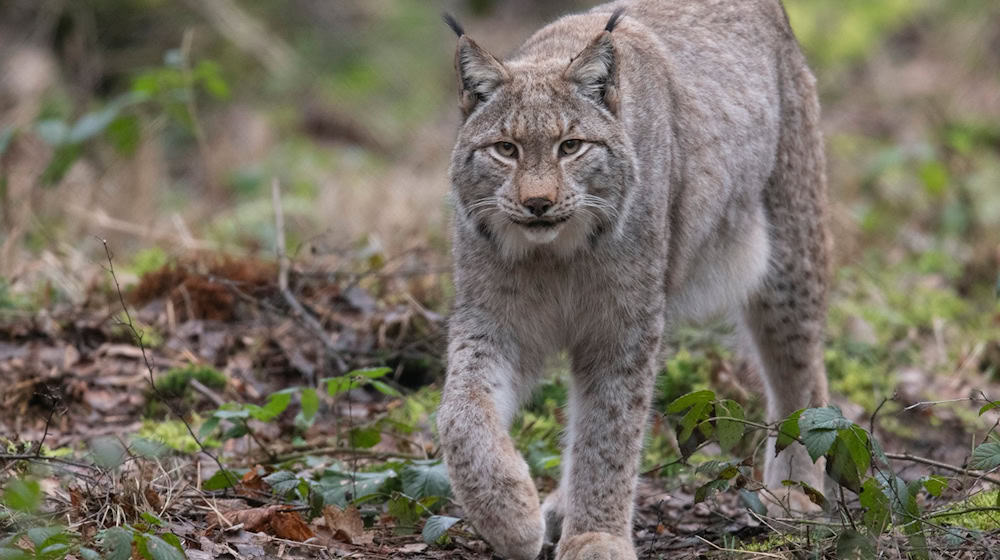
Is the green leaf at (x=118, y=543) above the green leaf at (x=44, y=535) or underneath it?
underneath

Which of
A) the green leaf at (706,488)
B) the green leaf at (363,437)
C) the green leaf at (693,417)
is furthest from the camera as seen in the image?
the green leaf at (363,437)

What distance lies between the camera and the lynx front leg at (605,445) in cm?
470

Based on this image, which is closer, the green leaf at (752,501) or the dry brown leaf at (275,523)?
the green leaf at (752,501)

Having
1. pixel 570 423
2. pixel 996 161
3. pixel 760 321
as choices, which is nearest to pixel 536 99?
pixel 570 423

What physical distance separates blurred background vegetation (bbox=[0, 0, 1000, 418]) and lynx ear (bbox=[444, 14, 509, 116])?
205 cm

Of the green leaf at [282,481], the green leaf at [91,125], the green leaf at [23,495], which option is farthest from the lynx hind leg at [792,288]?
the green leaf at [91,125]

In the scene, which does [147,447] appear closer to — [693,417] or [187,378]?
[187,378]

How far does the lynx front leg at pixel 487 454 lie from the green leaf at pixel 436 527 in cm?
8

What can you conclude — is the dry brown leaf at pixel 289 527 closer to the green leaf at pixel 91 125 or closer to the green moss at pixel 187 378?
the green moss at pixel 187 378

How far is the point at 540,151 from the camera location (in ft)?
15.2

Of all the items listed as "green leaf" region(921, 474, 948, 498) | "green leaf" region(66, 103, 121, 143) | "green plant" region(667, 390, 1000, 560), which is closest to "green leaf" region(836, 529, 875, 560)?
"green plant" region(667, 390, 1000, 560)

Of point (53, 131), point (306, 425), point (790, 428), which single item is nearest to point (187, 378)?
point (306, 425)

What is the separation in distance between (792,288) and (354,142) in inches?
374

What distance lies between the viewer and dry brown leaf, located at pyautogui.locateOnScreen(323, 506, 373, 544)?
4.66m
